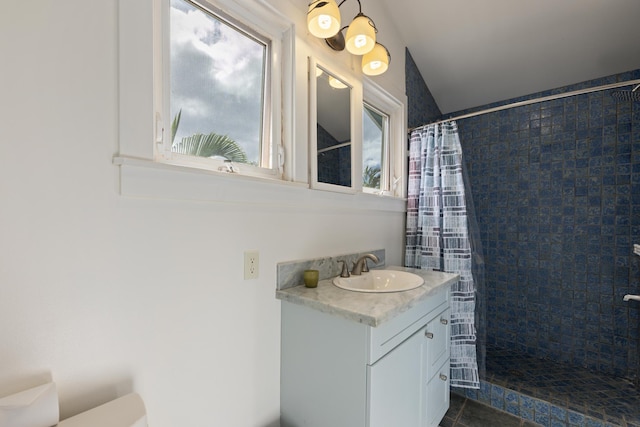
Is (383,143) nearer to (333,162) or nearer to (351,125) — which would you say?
(351,125)

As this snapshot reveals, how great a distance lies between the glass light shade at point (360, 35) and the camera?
1.51m

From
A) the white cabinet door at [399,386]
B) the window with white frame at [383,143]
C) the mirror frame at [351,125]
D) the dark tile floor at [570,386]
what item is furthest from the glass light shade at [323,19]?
the dark tile floor at [570,386]

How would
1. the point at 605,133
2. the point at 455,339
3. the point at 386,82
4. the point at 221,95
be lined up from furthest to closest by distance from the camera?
the point at 605,133, the point at 386,82, the point at 455,339, the point at 221,95

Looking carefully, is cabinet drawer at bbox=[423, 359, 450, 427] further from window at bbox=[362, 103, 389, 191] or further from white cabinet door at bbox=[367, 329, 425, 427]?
window at bbox=[362, 103, 389, 191]

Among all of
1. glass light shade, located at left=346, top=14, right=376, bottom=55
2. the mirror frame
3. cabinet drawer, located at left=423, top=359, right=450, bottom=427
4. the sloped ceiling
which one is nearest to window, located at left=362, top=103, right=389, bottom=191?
the mirror frame

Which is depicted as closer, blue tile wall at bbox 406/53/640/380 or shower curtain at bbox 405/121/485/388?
shower curtain at bbox 405/121/485/388

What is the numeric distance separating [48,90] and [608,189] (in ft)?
10.4

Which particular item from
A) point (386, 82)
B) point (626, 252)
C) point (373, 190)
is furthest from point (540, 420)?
point (386, 82)

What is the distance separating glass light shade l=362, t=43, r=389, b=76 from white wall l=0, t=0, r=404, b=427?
117cm

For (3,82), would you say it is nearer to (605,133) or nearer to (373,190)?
(373,190)

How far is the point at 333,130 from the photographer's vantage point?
167 cm

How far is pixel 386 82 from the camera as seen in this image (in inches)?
81.6

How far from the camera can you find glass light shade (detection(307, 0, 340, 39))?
4.38 ft

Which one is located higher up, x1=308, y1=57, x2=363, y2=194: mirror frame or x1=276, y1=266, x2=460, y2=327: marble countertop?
x1=308, y1=57, x2=363, y2=194: mirror frame
